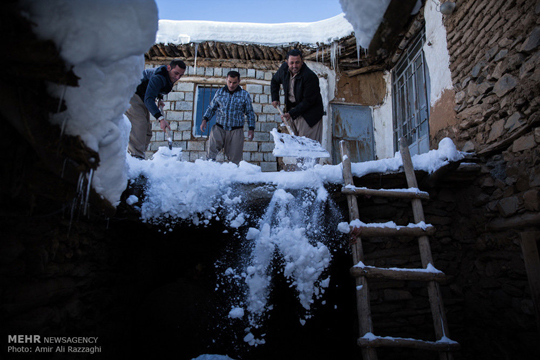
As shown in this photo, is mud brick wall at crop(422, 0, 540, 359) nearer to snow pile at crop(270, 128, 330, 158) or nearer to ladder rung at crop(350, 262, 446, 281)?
ladder rung at crop(350, 262, 446, 281)

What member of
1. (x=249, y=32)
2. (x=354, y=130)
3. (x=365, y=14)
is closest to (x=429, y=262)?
(x=365, y=14)

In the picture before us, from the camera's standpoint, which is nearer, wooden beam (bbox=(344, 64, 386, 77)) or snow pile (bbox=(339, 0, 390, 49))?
snow pile (bbox=(339, 0, 390, 49))

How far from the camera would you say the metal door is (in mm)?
5859

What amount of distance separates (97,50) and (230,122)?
3.15 metres

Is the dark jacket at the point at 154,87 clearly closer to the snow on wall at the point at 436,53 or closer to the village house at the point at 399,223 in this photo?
the village house at the point at 399,223

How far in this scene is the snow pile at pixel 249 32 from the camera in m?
5.76

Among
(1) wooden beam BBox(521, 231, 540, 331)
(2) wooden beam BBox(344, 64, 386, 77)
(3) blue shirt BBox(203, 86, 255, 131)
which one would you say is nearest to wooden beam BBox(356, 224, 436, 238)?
(1) wooden beam BBox(521, 231, 540, 331)

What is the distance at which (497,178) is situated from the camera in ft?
8.98

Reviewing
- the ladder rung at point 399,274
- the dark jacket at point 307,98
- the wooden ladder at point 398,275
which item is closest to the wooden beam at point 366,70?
the dark jacket at point 307,98

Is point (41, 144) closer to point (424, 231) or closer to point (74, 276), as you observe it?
point (74, 276)

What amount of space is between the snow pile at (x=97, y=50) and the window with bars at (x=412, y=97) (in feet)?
13.2

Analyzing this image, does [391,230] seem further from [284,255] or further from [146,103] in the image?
[146,103]

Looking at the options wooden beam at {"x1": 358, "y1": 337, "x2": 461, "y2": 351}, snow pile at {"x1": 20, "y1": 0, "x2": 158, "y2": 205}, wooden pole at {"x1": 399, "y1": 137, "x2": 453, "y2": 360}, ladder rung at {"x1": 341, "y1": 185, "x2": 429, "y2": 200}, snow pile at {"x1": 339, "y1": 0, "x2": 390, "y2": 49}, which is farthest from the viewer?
ladder rung at {"x1": 341, "y1": 185, "x2": 429, "y2": 200}

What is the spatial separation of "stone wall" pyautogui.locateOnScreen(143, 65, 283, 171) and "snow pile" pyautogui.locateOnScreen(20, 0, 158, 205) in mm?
4196
